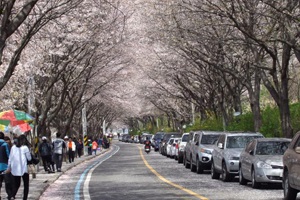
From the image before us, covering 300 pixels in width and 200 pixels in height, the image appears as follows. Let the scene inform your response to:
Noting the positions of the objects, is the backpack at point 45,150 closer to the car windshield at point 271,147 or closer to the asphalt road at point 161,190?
the asphalt road at point 161,190

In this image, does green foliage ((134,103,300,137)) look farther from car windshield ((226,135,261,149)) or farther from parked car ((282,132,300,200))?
parked car ((282,132,300,200))

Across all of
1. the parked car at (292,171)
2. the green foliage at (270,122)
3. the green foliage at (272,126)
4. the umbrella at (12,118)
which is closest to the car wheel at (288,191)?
the parked car at (292,171)

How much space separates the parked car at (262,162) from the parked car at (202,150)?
24.6ft

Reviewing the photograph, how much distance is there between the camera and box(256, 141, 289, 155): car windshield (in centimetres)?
2230

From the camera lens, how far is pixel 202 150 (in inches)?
1246

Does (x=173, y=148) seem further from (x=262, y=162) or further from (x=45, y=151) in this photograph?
(x=262, y=162)

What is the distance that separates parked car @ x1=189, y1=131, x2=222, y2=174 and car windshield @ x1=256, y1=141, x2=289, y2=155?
8507 millimetres

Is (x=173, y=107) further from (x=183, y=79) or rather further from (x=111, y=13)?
(x=111, y=13)

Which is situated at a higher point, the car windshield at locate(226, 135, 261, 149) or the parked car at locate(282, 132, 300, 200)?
the car windshield at locate(226, 135, 261, 149)

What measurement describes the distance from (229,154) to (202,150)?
5.95m

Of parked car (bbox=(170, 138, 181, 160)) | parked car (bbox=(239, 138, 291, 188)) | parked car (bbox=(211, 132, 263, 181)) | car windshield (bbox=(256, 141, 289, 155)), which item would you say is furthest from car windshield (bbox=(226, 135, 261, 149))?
parked car (bbox=(170, 138, 181, 160))

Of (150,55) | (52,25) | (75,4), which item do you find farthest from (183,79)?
(75,4)

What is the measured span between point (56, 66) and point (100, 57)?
26.7ft

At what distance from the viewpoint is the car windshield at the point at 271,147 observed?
2230 centimetres
